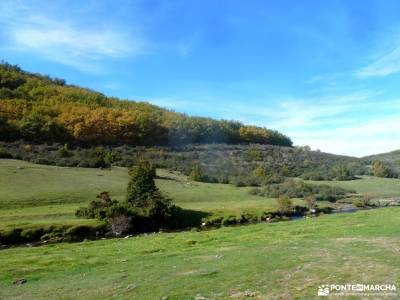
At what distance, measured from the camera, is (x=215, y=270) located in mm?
16781

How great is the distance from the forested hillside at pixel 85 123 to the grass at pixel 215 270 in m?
82.3

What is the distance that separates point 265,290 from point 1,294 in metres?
10.5

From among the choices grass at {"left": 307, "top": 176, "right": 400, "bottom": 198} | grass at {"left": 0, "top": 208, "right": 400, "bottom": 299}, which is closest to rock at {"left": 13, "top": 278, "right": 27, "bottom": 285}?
grass at {"left": 0, "top": 208, "right": 400, "bottom": 299}

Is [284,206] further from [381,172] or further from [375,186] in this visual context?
[381,172]

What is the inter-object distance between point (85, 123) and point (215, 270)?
99.4m

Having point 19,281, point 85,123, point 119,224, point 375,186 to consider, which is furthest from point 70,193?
point 85,123

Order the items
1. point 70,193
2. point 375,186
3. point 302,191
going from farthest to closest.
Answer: point 375,186, point 302,191, point 70,193

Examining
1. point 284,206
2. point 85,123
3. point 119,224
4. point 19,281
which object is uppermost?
point 85,123

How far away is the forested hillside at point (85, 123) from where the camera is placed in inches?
4082

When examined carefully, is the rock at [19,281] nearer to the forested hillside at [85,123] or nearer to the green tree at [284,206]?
the green tree at [284,206]

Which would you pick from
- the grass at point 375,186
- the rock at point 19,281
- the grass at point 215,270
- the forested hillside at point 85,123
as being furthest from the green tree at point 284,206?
the forested hillside at point 85,123

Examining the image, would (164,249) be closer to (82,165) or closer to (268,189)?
(268,189)

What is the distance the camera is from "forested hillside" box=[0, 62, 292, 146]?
104 m

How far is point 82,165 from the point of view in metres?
76.5
